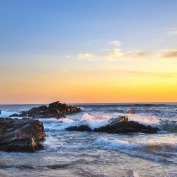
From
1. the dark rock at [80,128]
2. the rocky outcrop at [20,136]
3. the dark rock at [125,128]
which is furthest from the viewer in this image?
the dark rock at [80,128]

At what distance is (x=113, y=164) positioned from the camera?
909 cm

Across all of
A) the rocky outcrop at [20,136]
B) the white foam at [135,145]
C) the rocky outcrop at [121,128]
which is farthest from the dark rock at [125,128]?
the white foam at [135,145]

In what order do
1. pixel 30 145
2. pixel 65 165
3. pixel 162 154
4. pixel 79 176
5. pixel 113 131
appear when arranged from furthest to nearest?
pixel 113 131, pixel 30 145, pixel 162 154, pixel 65 165, pixel 79 176

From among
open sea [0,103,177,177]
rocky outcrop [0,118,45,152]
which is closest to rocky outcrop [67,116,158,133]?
rocky outcrop [0,118,45,152]

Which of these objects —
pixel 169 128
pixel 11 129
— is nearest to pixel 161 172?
pixel 11 129

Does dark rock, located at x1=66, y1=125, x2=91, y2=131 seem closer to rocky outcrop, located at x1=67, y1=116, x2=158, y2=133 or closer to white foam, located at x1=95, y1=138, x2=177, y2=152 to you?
rocky outcrop, located at x1=67, y1=116, x2=158, y2=133

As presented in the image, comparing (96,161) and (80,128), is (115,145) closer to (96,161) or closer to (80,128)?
(96,161)

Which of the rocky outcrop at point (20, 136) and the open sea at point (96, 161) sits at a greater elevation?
the rocky outcrop at point (20, 136)

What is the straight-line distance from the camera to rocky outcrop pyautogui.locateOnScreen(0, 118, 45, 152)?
459 inches

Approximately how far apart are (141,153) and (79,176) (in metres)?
4.05

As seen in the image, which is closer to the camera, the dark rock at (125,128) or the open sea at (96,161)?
the open sea at (96,161)

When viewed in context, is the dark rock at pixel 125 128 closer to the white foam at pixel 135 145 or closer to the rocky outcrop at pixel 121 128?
the rocky outcrop at pixel 121 128

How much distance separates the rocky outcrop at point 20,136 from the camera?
11647 mm

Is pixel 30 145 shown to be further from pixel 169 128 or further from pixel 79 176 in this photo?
pixel 169 128
